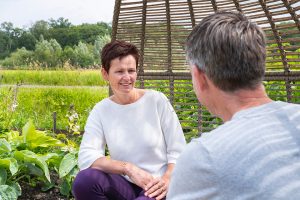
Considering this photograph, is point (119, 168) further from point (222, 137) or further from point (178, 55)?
point (178, 55)

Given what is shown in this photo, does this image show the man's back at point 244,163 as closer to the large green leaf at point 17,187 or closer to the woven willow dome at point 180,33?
the large green leaf at point 17,187

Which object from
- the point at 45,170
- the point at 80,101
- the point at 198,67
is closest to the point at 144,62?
the point at 45,170

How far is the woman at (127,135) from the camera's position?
2.46 metres

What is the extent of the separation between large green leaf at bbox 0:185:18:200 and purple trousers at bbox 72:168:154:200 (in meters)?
0.76

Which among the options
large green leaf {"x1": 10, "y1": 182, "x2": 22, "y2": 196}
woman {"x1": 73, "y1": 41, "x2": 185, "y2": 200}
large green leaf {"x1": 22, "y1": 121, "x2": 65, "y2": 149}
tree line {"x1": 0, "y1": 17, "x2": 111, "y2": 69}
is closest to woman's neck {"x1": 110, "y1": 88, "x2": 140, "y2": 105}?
woman {"x1": 73, "y1": 41, "x2": 185, "y2": 200}

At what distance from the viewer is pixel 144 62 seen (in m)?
4.23

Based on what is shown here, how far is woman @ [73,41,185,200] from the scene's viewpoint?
2.46 metres

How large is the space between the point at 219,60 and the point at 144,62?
3154 millimetres

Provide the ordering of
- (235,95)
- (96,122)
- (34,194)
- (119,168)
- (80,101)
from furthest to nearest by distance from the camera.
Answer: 1. (80,101)
2. (34,194)
3. (96,122)
4. (119,168)
5. (235,95)

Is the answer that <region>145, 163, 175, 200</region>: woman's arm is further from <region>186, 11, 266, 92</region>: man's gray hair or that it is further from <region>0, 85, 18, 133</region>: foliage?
<region>0, 85, 18, 133</region>: foliage

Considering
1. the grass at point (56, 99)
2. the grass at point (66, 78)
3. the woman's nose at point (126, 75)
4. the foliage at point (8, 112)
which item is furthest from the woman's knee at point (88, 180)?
the grass at point (66, 78)

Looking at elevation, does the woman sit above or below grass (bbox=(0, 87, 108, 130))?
above

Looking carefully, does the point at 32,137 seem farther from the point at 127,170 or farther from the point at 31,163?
the point at 127,170

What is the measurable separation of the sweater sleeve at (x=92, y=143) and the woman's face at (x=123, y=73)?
21 cm
